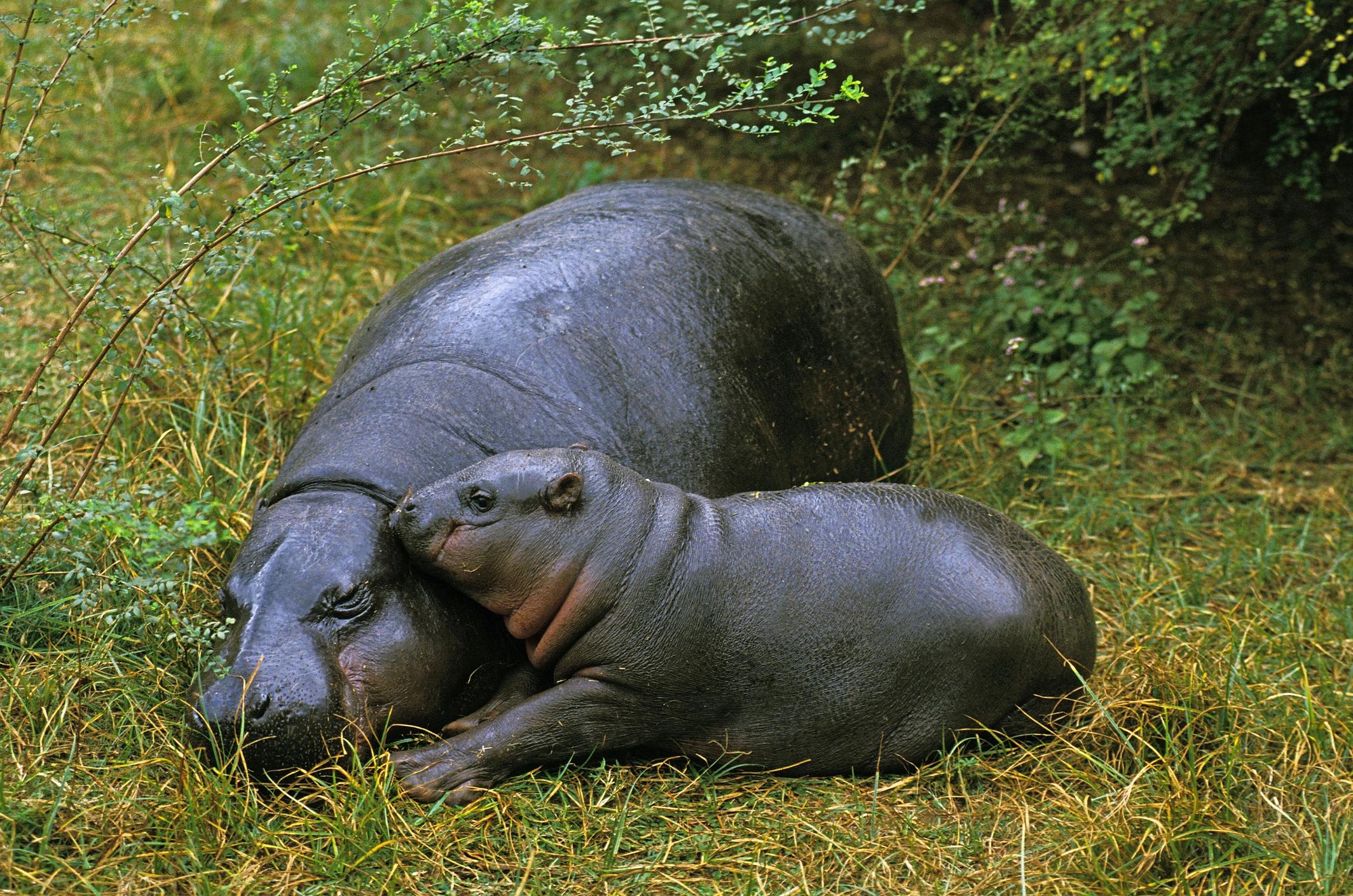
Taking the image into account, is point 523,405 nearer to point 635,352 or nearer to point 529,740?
point 635,352

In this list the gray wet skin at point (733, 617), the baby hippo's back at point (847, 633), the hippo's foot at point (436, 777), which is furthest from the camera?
the baby hippo's back at point (847, 633)

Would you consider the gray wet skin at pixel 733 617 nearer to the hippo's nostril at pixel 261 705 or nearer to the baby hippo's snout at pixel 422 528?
the baby hippo's snout at pixel 422 528

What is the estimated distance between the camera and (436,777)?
12.2ft

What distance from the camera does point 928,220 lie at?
696cm

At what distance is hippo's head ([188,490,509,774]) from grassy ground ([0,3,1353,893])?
15 centimetres

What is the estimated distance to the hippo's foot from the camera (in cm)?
369

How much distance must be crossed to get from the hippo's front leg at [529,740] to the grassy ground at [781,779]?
0.25ft

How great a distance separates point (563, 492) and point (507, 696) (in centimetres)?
66

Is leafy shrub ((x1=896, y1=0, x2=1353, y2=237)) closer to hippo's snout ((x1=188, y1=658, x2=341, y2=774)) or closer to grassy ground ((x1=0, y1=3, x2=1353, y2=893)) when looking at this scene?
grassy ground ((x1=0, y1=3, x2=1353, y2=893))

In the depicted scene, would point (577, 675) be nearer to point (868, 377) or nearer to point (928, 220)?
point (868, 377)

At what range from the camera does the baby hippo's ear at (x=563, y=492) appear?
379 cm

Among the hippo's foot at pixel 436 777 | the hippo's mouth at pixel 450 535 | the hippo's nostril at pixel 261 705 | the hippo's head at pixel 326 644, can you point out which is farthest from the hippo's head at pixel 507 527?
the hippo's nostril at pixel 261 705

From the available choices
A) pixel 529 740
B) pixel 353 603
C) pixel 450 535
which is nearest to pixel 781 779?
pixel 529 740

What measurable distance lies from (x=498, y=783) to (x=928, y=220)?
418 centimetres
